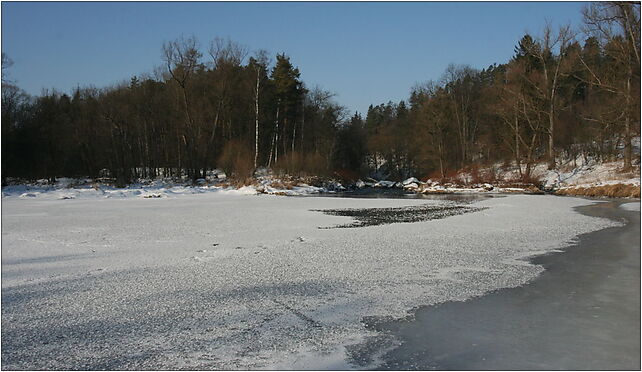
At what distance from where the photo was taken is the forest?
35250mm

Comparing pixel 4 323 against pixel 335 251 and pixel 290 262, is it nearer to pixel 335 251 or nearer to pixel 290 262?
pixel 290 262

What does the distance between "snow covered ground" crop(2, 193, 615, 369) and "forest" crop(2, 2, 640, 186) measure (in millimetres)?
22257

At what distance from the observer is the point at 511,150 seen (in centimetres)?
4175

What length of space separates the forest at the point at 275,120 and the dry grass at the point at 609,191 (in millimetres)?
3761

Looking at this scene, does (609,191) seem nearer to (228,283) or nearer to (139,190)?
(228,283)

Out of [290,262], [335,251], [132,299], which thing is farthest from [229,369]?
[335,251]

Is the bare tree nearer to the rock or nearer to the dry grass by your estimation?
the dry grass

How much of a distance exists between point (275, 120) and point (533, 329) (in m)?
45.2

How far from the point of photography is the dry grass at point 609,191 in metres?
25.8

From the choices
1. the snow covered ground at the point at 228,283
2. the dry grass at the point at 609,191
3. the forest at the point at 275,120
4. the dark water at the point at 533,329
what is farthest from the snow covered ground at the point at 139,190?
the dark water at the point at 533,329

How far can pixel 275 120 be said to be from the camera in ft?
160

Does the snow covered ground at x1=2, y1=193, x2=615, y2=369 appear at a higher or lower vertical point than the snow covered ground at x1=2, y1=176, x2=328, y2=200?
lower

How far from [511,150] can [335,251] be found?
120 feet

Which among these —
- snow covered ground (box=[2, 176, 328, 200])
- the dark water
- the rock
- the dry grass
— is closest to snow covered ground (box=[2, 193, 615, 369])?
the dark water
